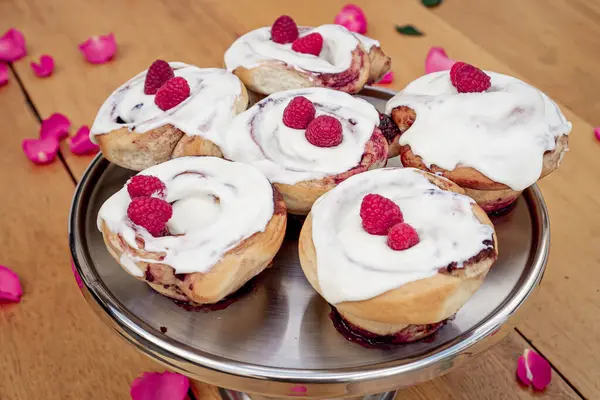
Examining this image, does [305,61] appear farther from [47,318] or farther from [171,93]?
[47,318]

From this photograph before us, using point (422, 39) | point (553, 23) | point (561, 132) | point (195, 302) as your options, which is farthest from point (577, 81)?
point (195, 302)

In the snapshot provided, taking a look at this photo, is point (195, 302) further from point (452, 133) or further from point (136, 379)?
point (452, 133)

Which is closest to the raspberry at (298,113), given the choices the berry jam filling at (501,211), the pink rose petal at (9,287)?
the berry jam filling at (501,211)

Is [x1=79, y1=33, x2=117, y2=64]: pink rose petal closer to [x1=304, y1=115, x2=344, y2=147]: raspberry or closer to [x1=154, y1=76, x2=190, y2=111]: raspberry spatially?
[x1=154, y1=76, x2=190, y2=111]: raspberry

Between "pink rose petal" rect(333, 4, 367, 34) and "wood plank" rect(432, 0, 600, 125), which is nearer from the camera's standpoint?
"wood plank" rect(432, 0, 600, 125)

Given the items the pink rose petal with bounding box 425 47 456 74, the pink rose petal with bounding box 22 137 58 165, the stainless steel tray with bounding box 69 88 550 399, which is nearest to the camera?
the stainless steel tray with bounding box 69 88 550 399

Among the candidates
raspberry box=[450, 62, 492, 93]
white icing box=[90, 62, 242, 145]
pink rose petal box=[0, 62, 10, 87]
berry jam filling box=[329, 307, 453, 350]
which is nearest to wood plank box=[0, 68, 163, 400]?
pink rose petal box=[0, 62, 10, 87]

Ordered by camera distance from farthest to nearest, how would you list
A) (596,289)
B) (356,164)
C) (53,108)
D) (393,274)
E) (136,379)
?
1. (53,108)
2. (596,289)
3. (136,379)
4. (356,164)
5. (393,274)
